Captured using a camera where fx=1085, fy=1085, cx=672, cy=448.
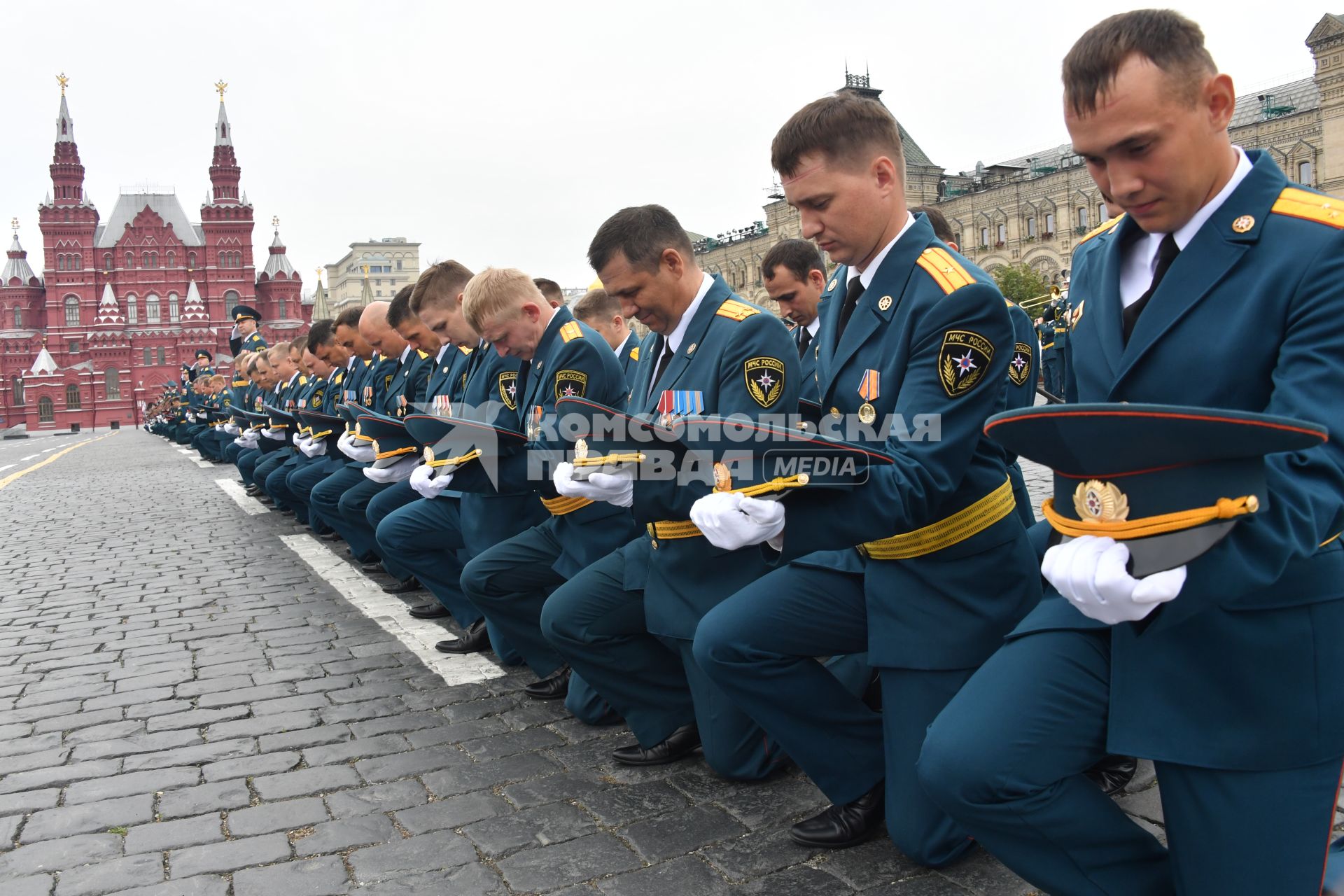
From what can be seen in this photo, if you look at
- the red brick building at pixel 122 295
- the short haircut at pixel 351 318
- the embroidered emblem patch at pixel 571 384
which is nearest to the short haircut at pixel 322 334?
the short haircut at pixel 351 318

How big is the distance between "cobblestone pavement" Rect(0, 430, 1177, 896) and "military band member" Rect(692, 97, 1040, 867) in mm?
303

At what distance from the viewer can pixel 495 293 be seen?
5.32m

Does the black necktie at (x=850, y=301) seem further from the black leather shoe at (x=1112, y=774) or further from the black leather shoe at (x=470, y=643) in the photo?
the black leather shoe at (x=470, y=643)

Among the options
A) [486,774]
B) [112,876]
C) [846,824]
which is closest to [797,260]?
[486,774]

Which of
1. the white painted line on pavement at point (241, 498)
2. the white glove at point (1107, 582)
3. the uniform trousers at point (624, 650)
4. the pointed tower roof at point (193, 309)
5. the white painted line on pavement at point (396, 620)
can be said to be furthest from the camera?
the pointed tower roof at point (193, 309)

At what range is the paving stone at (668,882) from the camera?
3160 mm

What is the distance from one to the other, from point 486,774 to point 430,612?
3.16 metres

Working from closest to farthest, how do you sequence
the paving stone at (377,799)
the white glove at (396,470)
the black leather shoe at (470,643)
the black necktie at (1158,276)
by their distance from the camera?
1. the black necktie at (1158,276)
2. the paving stone at (377,799)
3. the black leather shoe at (470,643)
4. the white glove at (396,470)

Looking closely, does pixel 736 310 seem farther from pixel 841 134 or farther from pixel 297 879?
pixel 297 879

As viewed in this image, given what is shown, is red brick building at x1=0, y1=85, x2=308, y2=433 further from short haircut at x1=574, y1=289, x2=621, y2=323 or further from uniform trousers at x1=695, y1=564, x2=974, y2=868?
uniform trousers at x1=695, y1=564, x2=974, y2=868

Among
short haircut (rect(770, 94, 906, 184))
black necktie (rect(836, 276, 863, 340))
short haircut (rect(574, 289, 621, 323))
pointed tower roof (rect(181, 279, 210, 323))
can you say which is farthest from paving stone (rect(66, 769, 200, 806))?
pointed tower roof (rect(181, 279, 210, 323))

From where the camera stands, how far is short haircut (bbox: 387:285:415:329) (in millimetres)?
7645

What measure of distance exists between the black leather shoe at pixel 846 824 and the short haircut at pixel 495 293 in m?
2.90

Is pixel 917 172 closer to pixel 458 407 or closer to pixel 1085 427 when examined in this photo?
pixel 458 407
